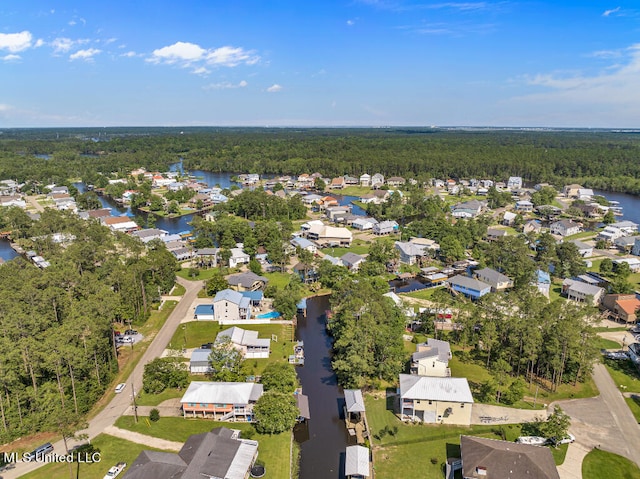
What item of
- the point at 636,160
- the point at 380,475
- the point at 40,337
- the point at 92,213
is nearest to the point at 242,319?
the point at 40,337

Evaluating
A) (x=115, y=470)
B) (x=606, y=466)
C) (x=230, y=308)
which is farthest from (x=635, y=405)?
(x=115, y=470)

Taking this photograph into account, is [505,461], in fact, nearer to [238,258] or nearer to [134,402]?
[134,402]

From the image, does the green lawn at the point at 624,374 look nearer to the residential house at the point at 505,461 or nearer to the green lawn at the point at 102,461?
the residential house at the point at 505,461

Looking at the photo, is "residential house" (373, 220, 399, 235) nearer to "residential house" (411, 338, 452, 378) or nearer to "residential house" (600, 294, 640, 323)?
"residential house" (600, 294, 640, 323)

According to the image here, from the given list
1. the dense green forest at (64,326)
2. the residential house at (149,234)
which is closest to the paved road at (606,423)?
the dense green forest at (64,326)

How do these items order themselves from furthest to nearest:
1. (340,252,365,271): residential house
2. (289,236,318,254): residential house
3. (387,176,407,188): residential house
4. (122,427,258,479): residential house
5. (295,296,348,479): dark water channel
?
(387,176,407,188): residential house < (289,236,318,254): residential house < (340,252,365,271): residential house < (295,296,348,479): dark water channel < (122,427,258,479): residential house

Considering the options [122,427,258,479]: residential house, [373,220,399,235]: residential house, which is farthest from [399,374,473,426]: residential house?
[373,220,399,235]: residential house
